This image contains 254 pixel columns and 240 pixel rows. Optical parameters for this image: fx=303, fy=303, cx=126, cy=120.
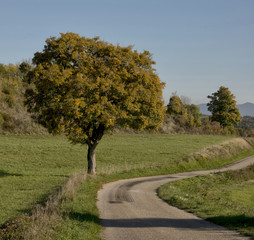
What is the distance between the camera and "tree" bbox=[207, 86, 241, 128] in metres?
110

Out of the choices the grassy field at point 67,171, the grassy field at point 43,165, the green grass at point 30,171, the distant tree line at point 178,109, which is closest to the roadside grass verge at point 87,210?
the grassy field at point 67,171

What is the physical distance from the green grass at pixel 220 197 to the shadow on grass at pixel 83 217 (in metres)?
5.47

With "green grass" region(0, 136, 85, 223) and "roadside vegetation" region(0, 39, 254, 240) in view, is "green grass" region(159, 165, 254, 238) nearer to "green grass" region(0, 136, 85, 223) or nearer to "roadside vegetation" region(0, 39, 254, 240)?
"roadside vegetation" region(0, 39, 254, 240)

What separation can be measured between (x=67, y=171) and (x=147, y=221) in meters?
21.9

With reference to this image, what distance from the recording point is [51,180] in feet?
91.5

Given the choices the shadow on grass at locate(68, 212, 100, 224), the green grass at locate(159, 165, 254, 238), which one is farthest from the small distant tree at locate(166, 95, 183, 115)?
the shadow on grass at locate(68, 212, 100, 224)

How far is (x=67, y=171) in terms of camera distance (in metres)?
34.8

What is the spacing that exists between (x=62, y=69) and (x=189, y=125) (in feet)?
294

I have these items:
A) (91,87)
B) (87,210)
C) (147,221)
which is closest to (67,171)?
(91,87)

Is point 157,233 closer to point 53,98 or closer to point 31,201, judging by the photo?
point 31,201

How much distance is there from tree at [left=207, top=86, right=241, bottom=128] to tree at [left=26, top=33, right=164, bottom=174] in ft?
286

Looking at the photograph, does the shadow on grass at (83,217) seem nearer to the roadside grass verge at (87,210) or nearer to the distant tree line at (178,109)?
the roadside grass verge at (87,210)

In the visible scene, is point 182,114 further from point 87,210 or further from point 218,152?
point 87,210

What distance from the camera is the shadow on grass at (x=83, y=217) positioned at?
13708 millimetres
